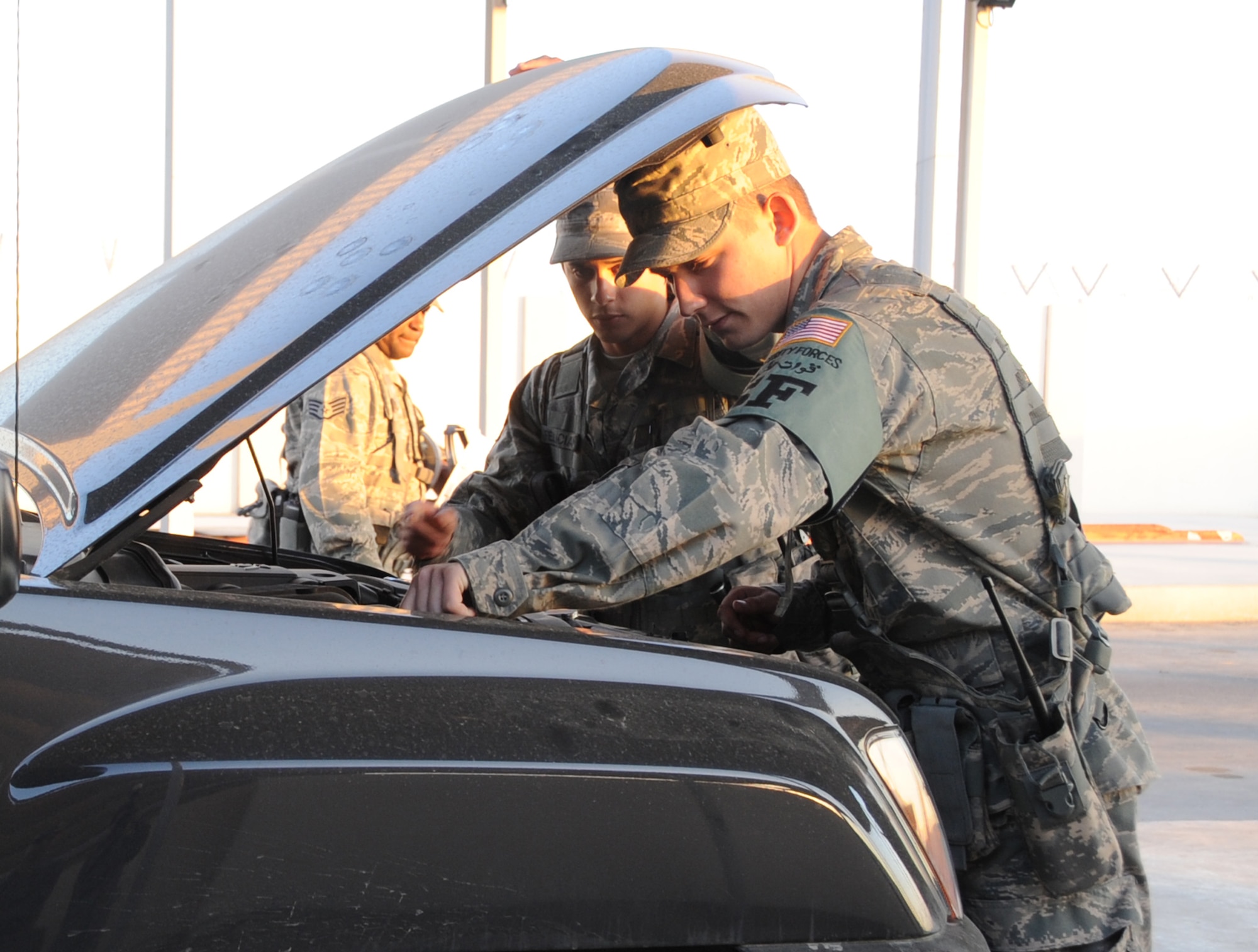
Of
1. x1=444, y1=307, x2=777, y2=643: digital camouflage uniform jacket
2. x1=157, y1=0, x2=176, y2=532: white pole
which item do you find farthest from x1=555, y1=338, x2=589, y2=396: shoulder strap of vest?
x1=157, y1=0, x2=176, y2=532: white pole

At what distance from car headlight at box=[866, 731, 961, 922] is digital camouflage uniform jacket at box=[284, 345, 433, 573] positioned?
3.01m

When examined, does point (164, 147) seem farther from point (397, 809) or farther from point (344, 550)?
point (397, 809)

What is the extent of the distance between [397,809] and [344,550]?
11.1 feet

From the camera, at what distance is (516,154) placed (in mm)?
1381

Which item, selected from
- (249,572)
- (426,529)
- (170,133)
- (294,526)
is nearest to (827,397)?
(249,572)

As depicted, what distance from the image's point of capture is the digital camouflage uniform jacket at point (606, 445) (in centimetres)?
284

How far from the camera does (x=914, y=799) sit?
1.28m

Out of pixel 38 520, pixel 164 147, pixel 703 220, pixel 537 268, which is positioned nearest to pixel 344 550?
pixel 703 220

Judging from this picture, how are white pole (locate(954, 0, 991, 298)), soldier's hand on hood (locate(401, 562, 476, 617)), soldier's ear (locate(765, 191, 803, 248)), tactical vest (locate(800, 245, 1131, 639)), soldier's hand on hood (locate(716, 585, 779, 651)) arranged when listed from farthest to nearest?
white pole (locate(954, 0, 991, 298))
soldier's hand on hood (locate(716, 585, 779, 651))
soldier's ear (locate(765, 191, 803, 248))
tactical vest (locate(800, 245, 1131, 639))
soldier's hand on hood (locate(401, 562, 476, 617))

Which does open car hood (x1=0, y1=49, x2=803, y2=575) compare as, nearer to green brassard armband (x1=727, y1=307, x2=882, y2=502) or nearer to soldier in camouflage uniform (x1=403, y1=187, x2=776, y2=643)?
green brassard armband (x1=727, y1=307, x2=882, y2=502)

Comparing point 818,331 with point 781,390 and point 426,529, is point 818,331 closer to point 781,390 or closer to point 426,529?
point 781,390

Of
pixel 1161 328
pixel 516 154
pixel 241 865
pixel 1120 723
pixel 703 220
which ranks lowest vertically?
pixel 1161 328

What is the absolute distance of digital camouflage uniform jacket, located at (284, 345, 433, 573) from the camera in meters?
4.39

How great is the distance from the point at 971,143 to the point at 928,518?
489 centimetres
